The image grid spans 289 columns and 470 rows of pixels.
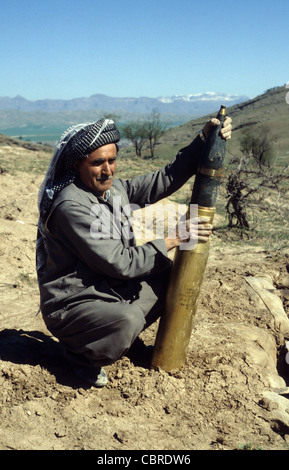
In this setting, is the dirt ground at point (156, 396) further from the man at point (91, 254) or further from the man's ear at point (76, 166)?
the man's ear at point (76, 166)

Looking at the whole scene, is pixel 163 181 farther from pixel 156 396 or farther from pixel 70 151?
pixel 156 396

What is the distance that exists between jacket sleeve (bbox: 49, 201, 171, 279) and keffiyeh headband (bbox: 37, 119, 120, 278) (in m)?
0.13

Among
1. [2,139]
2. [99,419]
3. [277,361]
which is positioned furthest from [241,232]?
[2,139]

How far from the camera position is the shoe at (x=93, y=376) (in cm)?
287

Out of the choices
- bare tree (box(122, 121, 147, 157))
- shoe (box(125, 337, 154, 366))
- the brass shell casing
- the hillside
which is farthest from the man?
the hillside

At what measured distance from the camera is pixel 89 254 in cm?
256

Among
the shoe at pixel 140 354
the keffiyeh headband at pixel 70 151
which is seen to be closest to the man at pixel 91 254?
the keffiyeh headband at pixel 70 151

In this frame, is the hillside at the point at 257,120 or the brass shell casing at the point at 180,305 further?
the hillside at the point at 257,120

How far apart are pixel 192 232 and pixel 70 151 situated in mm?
891

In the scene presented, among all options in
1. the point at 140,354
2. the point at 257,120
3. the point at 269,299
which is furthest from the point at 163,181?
the point at 257,120

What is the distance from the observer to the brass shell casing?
2814 mm

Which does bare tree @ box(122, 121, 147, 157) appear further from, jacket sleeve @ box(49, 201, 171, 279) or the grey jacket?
jacket sleeve @ box(49, 201, 171, 279)

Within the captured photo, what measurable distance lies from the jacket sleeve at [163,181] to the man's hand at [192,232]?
46 centimetres
